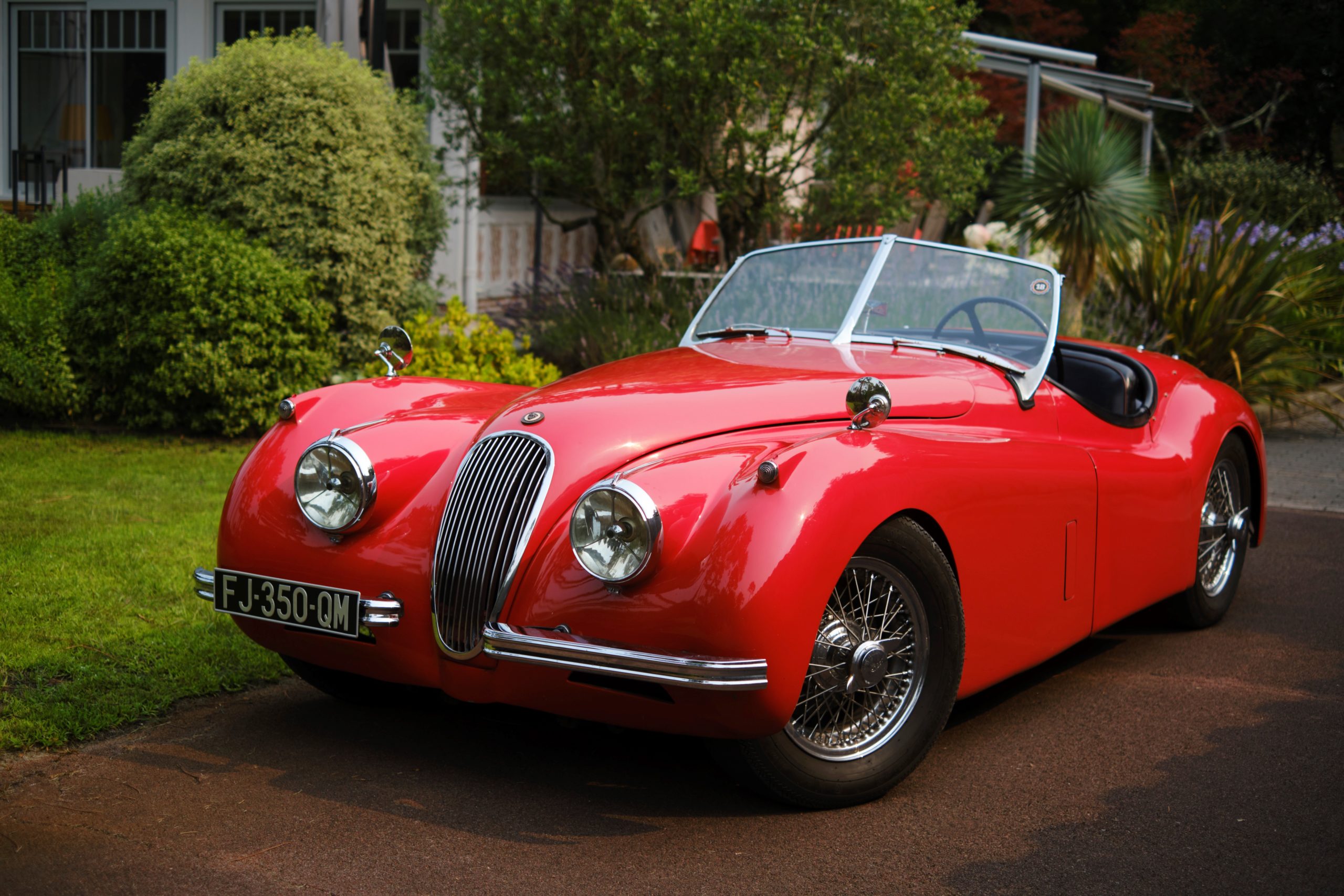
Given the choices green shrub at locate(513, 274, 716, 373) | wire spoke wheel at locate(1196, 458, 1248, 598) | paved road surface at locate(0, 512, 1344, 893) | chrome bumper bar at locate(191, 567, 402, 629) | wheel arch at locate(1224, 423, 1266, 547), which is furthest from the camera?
green shrub at locate(513, 274, 716, 373)

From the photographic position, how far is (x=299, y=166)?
28.0 feet

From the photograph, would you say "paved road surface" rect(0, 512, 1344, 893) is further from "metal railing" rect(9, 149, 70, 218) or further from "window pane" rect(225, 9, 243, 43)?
"window pane" rect(225, 9, 243, 43)

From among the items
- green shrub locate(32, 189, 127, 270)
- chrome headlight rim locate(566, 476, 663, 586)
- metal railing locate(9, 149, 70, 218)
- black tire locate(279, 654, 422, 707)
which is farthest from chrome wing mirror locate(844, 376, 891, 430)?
metal railing locate(9, 149, 70, 218)

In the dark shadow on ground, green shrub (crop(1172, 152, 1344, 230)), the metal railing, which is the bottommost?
the dark shadow on ground

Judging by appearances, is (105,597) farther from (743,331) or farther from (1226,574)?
(1226,574)

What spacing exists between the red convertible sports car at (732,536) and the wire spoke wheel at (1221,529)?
709 millimetres

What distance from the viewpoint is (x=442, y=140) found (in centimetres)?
1209

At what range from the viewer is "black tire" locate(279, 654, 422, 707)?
3.96 m

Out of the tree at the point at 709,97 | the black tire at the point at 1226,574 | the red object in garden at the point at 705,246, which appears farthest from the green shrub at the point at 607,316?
the black tire at the point at 1226,574

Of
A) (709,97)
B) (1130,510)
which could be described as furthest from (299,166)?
(1130,510)

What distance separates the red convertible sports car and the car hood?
0.04 feet

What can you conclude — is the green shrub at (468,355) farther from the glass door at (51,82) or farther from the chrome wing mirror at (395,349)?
the glass door at (51,82)

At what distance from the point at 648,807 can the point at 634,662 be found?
1.92 ft

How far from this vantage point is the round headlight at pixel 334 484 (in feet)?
11.6
